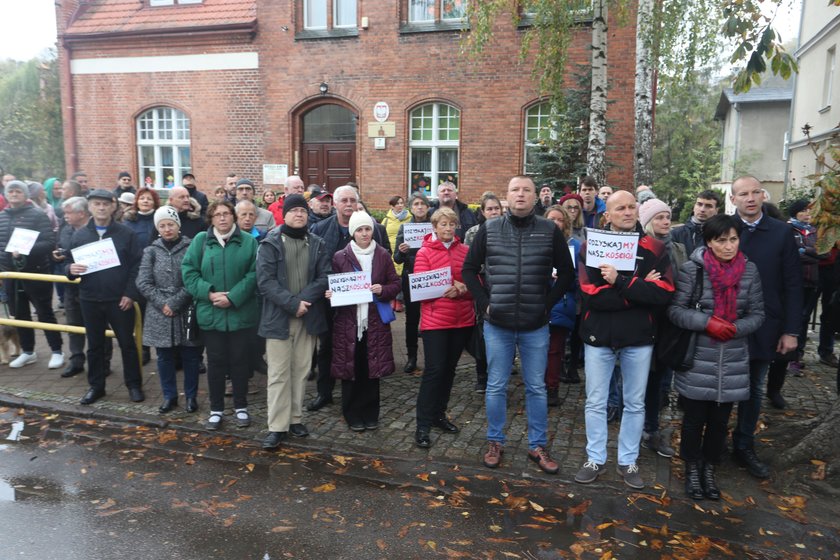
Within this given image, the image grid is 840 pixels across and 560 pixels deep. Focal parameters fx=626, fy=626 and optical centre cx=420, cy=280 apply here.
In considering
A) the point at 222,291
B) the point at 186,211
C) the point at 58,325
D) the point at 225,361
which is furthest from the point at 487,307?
the point at 58,325

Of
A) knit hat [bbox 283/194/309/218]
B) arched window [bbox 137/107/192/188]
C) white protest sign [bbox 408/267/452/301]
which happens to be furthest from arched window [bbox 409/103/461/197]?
white protest sign [bbox 408/267/452/301]

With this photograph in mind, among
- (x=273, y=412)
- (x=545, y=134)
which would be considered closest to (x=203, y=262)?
(x=273, y=412)

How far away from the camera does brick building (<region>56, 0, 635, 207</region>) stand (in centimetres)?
1501

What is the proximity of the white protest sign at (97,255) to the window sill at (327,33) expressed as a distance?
11346 mm

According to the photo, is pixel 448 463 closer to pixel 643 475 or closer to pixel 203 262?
pixel 643 475

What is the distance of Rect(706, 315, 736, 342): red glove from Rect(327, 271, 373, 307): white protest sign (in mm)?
2758

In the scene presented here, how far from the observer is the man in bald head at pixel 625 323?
4.47 m

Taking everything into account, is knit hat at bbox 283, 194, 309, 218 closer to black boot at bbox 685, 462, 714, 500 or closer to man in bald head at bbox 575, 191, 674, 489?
man in bald head at bbox 575, 191, 674, 489

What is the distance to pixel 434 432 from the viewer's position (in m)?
5.73

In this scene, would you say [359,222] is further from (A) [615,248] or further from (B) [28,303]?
(B) [28,303]

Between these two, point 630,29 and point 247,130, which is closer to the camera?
point 630,29

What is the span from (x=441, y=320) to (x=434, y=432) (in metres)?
1.10

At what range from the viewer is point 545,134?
13.8 m

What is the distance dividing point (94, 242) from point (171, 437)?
2.24 m
